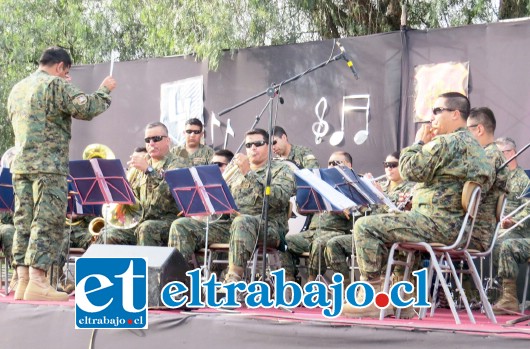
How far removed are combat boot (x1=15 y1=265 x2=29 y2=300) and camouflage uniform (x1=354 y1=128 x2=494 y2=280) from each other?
2.75 metres

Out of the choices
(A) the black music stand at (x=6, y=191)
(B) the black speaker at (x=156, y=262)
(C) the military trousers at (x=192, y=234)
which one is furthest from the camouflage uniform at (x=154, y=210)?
(B) the black speaker at (x=156, y=262)

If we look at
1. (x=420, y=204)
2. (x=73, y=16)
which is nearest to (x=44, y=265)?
(x=420, y=204)

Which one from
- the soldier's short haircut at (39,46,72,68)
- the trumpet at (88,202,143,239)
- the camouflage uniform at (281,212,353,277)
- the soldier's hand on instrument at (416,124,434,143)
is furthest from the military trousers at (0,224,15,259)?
the soldier's hand on instrument at (416,124,434,143)

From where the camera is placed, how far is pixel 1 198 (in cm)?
861

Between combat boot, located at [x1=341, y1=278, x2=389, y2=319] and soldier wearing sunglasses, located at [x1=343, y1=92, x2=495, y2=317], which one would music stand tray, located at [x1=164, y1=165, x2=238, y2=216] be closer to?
soldier wearing sunglasses, located at [x1=343, y1=92, x2=495, y2=317]

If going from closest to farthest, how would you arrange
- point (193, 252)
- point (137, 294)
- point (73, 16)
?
point (137, 294), point (193, 252), point (73, 16)

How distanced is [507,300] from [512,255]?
370 millimetres

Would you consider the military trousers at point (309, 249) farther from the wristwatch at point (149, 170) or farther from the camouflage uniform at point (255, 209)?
the wristwatch at point (149, 170)

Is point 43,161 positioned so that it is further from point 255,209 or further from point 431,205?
point 431,205

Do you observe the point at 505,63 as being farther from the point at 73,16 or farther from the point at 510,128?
the point at 73,16

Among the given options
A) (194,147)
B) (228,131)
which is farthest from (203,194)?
(228,131)

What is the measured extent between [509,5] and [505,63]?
6.67 ft

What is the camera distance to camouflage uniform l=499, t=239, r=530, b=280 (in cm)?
787

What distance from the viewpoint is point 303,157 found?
32.4ft
